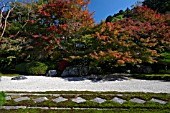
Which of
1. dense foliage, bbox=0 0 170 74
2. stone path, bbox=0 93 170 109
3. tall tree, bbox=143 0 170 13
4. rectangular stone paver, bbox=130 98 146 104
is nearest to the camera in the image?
rectangular stone paver, bbox=130 98 146 104

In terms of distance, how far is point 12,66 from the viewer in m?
14.5

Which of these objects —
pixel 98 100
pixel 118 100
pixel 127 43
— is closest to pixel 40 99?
pixel 98 100

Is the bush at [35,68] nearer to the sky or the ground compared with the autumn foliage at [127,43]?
nearer to the ground

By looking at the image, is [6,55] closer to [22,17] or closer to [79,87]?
[22,17]

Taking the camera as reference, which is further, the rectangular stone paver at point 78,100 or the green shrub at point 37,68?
the green shrub at point 37,68

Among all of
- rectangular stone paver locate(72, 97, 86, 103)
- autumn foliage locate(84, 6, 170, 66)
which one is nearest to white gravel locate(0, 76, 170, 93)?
autumn foliage locate(84, 6, 170, 66)

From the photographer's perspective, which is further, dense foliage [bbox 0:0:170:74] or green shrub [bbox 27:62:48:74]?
green shrub [bbox 27:62:48:74]

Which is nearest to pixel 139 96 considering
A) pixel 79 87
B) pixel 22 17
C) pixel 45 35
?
pixel 79 87

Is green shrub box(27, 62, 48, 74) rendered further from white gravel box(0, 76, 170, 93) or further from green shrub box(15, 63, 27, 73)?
white gravel box(0, 76, 170, 93)

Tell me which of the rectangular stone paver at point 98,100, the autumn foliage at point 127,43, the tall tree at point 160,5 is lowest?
the rectangular stone paver at point 98,100

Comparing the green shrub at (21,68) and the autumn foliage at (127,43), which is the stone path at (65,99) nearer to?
the autumn foliage at (127,43)

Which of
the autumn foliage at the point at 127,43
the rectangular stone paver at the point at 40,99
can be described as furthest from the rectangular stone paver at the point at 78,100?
the autumn foliage at the point at 127,43

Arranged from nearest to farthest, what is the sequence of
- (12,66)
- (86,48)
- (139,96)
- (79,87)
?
(139,96), (79,87), (86,48), (12,66)

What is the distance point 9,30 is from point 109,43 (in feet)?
25.7
